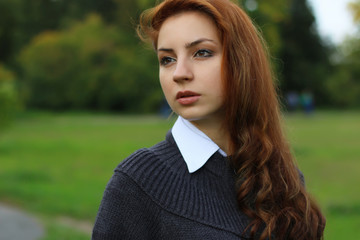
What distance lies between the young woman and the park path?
14.2 feet

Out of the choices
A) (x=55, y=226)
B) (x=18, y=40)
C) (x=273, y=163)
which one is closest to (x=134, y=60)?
(x=18, y=40)

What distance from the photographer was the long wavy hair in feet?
5.86

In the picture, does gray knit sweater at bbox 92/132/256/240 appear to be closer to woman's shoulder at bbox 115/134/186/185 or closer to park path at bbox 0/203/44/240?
woman's shoulder at bbox 115/134/186/185

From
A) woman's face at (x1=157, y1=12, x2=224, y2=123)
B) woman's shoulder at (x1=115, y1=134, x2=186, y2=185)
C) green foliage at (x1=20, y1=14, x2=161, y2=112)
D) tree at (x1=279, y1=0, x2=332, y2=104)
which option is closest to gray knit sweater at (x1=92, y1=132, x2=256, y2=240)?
woman's shoulder at (x1=115, y1=134, x2=186, y2=185)

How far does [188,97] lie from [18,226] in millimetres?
5076

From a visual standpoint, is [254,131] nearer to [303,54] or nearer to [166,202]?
[166,202]

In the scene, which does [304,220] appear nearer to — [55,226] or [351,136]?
[55,226]

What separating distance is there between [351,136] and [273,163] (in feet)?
53.7

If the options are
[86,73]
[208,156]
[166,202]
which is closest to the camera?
[166,202]

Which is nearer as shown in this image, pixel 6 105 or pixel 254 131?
pixel 254 131

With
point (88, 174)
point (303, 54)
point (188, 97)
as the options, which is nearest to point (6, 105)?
point (88, 174)

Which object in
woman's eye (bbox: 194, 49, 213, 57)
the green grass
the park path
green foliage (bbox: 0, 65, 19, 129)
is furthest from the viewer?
green foliage (bbox: 0, 65, 19, 129)

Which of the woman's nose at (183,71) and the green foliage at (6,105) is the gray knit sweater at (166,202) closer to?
the woman's nose at (183,71)

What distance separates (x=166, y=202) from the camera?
5.62ft
